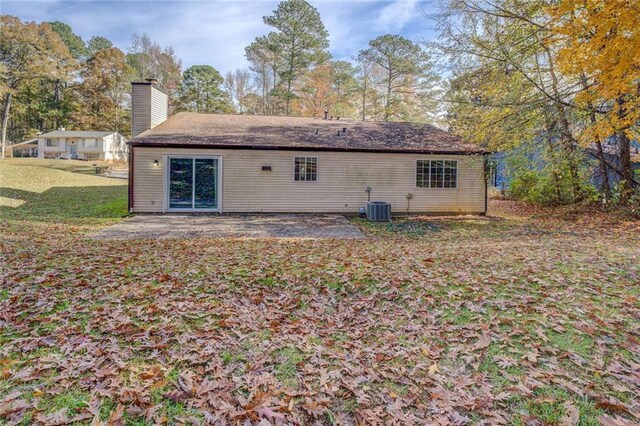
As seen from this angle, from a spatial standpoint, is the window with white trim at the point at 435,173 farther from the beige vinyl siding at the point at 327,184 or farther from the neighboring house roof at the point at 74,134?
the neighboring house roof at the point at 74,134

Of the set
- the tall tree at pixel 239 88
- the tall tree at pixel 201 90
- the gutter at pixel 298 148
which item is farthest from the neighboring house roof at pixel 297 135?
the tall tree at pixel 201 90

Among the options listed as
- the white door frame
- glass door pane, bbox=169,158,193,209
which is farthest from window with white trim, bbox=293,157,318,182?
glass door pane, bbox=169,158,193,209

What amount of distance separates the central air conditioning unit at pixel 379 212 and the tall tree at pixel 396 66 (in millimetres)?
14565

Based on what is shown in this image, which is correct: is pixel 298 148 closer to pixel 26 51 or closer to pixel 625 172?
pixel 625 172

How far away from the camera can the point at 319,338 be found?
3350mm

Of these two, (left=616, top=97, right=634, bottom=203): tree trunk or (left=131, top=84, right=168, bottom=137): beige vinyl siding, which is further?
(left=131, top=84, right=168, bottom=137): beige vinyl siding

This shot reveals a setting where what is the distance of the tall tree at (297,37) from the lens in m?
25.0

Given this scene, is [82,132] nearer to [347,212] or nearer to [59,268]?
[347,212]

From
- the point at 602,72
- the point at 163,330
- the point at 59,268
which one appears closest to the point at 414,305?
the point at 163,330

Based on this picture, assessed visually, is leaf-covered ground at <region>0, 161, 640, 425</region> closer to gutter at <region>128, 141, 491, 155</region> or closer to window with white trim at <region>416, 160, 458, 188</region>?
gutter at <region>128, 141, 491, 155</region>

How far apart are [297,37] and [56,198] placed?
1827 centimetres

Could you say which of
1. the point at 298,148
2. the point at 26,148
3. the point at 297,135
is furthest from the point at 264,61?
the point at 26,148

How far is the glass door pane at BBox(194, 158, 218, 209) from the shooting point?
12164mm

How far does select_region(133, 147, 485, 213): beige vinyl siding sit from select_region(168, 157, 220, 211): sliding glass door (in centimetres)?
23
